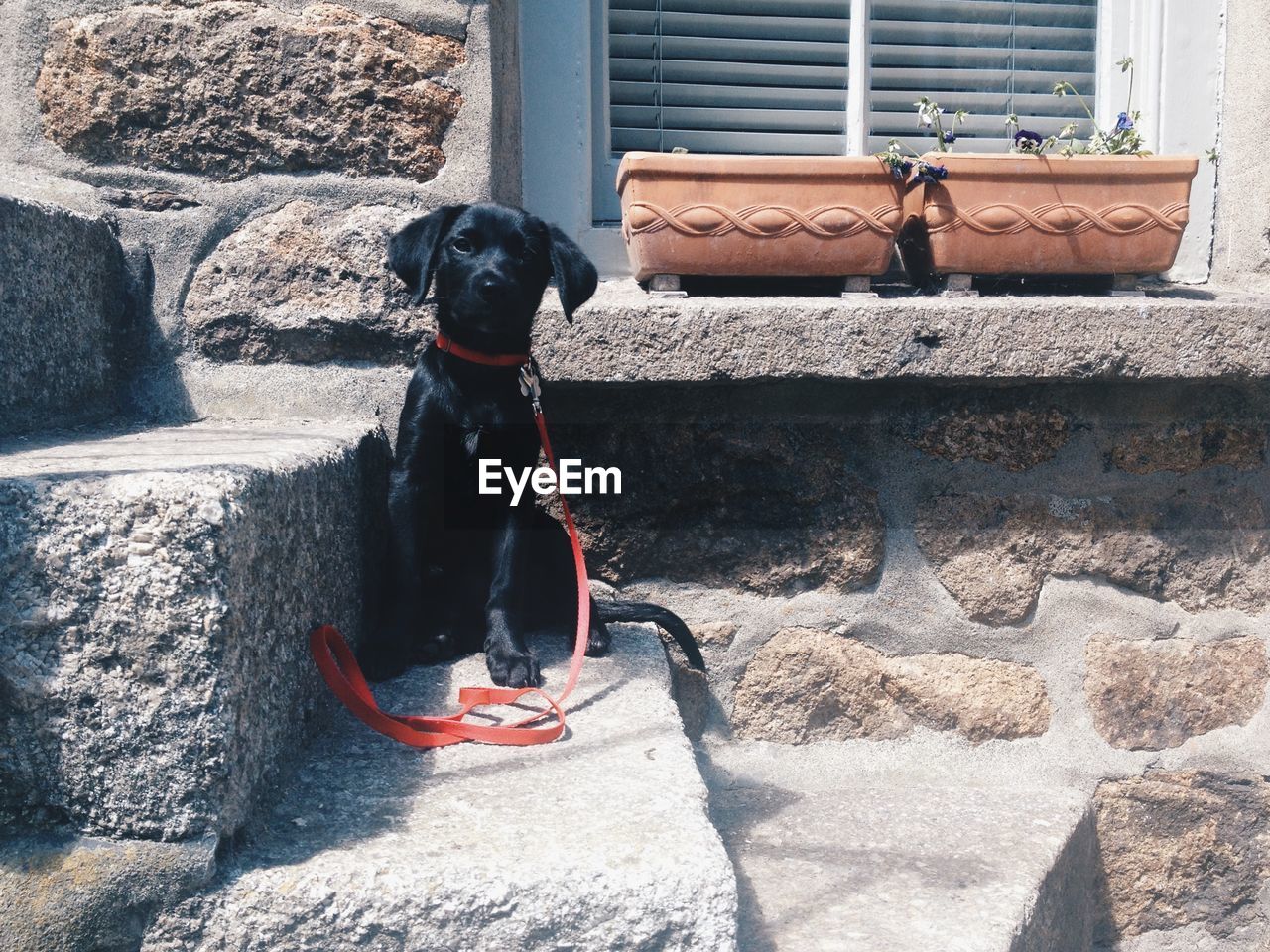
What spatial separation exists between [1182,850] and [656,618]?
3.77ft

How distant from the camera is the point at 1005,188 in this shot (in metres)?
2.09

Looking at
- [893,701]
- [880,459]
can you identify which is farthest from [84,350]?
[893,701]

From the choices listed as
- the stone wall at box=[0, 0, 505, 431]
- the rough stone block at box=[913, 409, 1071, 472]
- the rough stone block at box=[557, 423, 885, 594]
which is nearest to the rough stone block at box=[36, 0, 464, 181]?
the stone wall at box=[0, 0, 505, 431]

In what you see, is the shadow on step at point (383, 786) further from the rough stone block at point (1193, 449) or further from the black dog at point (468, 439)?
the rough stone block at point (1193, 449)

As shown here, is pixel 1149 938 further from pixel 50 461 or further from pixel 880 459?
pixel 50 461

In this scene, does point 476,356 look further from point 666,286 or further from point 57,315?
point 57,315

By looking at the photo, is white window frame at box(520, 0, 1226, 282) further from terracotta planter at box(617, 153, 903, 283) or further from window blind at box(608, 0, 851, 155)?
terracotta planter at box(617, 153, 903, 283)

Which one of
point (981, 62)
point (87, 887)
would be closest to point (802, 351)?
point (981, 62)

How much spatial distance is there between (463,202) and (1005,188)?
1.04 m

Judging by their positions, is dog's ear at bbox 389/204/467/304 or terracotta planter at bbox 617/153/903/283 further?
terracotta planter at bbox 617/153/903/283

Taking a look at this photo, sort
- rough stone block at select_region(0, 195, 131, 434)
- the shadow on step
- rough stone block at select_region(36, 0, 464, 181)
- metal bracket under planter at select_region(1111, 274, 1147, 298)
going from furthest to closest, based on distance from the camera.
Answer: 1. metal bracket under planter at select_region(1111, 274, 1147, 298)
2. rough stone block at select_region(36, 0, 464, 181)
3. rough stone block at select_region(0, 195, 131, 434)
4. the shadow on step

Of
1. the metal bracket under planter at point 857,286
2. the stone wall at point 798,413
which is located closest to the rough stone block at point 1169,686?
the stone wall at point 798,413

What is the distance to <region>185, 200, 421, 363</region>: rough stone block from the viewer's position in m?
1.92

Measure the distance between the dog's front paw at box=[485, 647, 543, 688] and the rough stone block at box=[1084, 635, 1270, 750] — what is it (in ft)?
3.73
